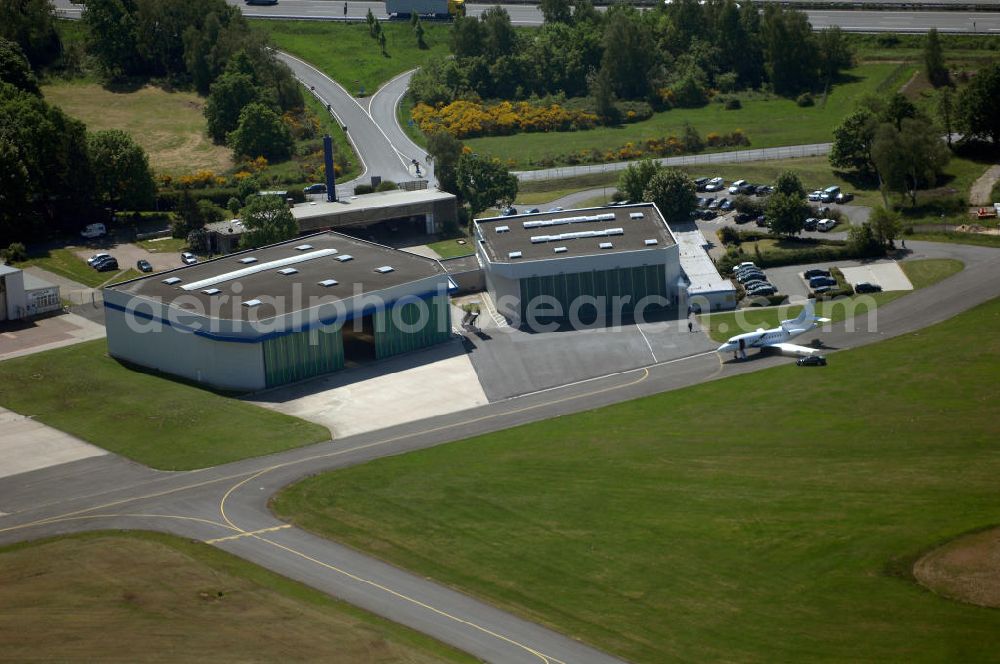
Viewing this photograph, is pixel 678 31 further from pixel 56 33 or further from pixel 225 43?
pixel 56 33

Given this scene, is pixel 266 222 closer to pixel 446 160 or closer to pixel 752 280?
pixel 446 160

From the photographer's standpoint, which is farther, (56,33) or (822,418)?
(56,33)

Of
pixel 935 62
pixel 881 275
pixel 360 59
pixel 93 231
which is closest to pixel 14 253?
pixel 93 231

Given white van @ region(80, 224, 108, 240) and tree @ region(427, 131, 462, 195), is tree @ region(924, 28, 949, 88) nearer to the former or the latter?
tree @ region(427, 131, 462, 195)

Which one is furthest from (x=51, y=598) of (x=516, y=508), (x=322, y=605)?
(x=516, y=508)

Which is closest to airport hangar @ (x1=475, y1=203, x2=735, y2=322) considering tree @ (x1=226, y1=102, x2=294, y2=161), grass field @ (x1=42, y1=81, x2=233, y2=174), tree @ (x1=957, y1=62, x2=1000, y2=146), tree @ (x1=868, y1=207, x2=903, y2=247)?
tree @ (x1=868, y1=207, x2=903, y2=247)
